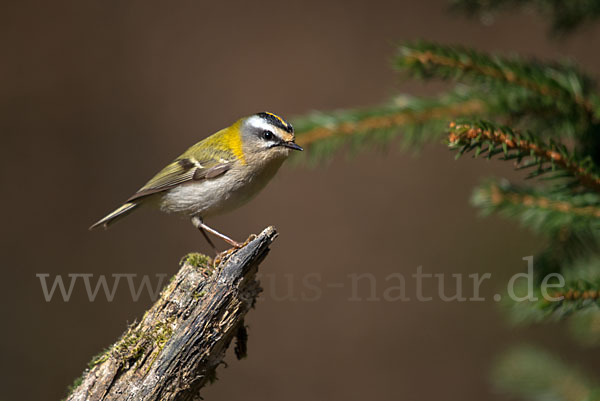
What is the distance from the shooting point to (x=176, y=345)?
1.24 meters

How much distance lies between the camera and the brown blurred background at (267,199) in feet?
13.4

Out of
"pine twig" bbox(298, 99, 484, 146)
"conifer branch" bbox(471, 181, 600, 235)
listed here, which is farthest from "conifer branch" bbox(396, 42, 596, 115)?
"conifer branch" bbox(471, 181, 600, 235)

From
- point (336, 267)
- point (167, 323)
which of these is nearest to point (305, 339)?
point (336, 267)

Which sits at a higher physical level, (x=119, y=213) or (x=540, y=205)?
(x=540, y=205)

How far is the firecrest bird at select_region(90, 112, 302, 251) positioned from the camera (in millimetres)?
2332

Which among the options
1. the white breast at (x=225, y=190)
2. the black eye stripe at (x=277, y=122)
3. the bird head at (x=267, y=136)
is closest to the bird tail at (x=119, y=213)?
the white breast at (x=225, y=190)

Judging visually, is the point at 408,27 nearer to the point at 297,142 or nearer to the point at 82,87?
the point at 82,87

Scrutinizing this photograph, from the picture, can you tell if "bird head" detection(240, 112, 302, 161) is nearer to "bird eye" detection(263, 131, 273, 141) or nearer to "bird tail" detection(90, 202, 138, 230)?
"bird eye" detection(263, 131, 273, 141)

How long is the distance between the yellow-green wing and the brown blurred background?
1669 mm

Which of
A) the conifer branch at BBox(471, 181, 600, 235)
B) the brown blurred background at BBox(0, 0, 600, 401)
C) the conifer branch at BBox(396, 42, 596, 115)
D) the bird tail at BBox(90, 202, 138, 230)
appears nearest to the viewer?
the conifer branch at BBox(471, 181, 600, 235)

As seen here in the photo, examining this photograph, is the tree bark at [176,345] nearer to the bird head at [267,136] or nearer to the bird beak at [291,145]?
the bird beak at [291,145]

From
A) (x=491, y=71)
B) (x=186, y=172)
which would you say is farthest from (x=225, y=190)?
(x=491, y=71)

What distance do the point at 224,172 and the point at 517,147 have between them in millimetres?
1308

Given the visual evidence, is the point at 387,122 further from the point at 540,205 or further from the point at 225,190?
the point at 225,190
